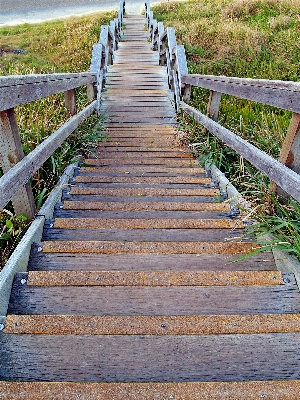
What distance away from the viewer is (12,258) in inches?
69.3

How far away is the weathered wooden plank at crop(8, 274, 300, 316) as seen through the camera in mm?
1573

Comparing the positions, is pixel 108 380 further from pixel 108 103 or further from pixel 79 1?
pixel 79 1

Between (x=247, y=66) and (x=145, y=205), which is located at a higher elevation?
(x=145, y=205)

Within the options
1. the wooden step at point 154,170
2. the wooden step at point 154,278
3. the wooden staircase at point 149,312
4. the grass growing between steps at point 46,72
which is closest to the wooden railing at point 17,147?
the grass growing between steps at point 46,72

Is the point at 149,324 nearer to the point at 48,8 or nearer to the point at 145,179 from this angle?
the point at 145,179

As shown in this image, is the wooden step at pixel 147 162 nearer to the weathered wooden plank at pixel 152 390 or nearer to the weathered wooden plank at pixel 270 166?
the weathered wooden plank at pixel 270 166

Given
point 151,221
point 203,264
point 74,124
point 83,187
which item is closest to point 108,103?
point 74,124

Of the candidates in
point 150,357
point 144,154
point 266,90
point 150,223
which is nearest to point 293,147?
point 266,90

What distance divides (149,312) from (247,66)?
9.02m

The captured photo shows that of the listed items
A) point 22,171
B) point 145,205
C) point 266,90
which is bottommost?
point 145,205

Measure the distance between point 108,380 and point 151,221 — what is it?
4.13ft

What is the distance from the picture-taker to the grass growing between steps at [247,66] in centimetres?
223

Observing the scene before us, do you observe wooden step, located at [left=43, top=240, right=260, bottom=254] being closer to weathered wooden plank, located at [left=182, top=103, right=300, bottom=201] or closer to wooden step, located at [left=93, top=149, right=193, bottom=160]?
weathered wooden plank, located at [left=182, top=103, right=300, bottom=201]

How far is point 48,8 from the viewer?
21.3m
